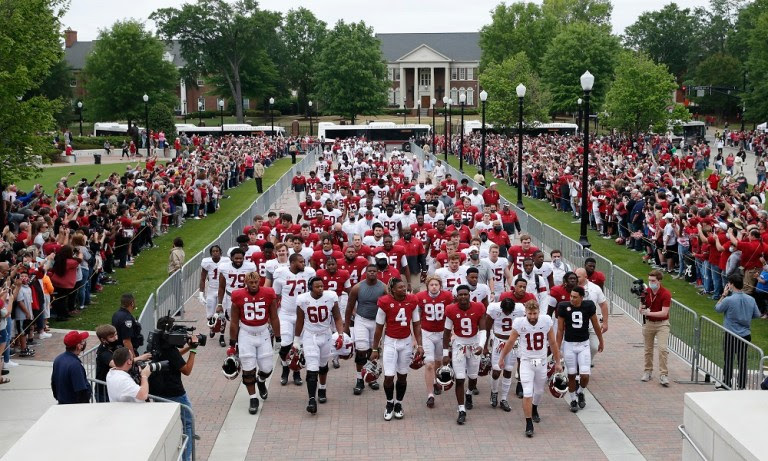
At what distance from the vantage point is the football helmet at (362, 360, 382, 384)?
1282 centimetres

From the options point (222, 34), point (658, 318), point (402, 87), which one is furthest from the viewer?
point (402, 87)

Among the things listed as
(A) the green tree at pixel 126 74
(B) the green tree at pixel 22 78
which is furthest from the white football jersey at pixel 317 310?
(A) the green tree at pixel 126 74

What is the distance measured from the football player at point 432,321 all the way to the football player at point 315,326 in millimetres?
1149

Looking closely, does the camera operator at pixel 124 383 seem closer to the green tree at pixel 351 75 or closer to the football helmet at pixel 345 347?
the football helmet at pixel 345 347

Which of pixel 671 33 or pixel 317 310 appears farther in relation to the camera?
pixel 671 33

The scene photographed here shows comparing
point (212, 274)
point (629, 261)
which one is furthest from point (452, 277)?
point (629, 261)

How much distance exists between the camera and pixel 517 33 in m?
103

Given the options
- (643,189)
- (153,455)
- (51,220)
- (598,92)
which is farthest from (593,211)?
(598,92)

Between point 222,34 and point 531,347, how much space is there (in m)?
94.4

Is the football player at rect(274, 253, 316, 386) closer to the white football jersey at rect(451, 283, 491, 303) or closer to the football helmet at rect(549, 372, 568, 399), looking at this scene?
the white football jersey at rect(451, 283, 491, 303)

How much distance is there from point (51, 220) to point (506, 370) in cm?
1190

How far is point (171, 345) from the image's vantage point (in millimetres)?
10391

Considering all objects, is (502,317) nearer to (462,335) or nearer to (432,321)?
(462,335)

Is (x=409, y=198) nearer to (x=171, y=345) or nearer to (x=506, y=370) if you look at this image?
(x=506, y=370)
